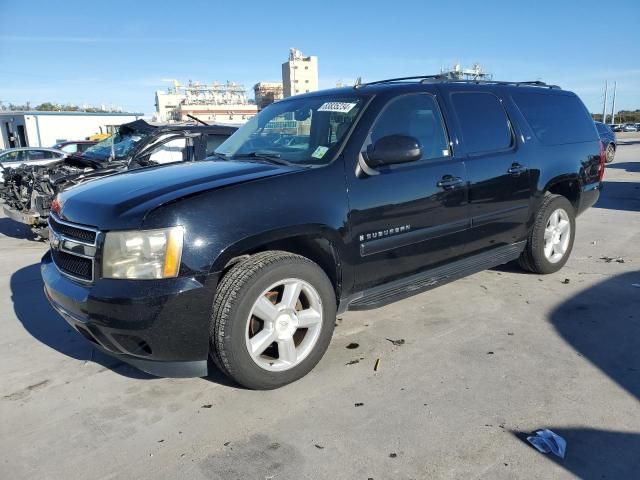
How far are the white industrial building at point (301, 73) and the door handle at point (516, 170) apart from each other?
121 m

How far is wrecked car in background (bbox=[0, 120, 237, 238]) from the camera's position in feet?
24.9

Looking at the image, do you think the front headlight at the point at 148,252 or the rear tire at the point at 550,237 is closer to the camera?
the front headlight at the point at 148,252

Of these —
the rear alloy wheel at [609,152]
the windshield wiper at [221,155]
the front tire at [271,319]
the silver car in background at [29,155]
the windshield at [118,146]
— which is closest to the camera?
the front tire at [271,319]

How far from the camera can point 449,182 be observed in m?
3.82

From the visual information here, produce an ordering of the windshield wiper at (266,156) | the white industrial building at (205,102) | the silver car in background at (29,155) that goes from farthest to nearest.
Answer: the white industrial building at (205,102) < the silver car in background at (29,155) < the windshield wiper at (266,156)

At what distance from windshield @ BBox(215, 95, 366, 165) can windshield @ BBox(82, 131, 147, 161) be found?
4322mm

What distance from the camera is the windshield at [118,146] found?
8086 mm

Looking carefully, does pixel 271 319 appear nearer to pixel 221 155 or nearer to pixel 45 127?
pixel 221 155

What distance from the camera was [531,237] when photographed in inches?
193

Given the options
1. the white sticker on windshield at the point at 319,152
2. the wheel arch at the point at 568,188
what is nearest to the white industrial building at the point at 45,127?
the wheel arch at the point at 568,188

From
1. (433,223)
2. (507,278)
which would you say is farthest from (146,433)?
(507,278)

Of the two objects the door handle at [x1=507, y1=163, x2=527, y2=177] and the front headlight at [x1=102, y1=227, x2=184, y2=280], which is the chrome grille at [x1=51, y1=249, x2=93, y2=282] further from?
the door handle at [x1=507, y1=163, x2=527, y2=177]

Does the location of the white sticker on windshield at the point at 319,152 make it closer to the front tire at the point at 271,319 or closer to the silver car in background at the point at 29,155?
the front tire at the point at 271,319

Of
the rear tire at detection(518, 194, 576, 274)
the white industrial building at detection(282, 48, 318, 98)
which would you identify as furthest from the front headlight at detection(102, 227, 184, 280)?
the white industrial building at detection(282, 48, 318, 98)
